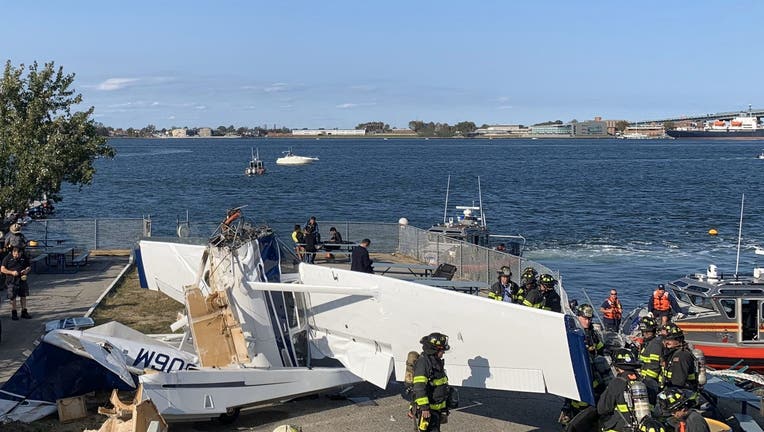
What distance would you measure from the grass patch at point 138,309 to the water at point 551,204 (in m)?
15.4

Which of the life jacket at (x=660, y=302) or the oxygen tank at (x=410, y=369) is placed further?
the life jacket at (x=660, y=302)

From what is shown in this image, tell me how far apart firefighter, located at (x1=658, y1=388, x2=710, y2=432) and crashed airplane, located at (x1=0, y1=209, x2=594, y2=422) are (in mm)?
1018

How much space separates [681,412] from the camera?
8.01m

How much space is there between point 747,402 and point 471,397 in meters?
4.06

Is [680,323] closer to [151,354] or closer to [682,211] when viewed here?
[151,354]

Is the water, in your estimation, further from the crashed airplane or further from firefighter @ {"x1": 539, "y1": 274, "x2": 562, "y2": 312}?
the crashed airplane

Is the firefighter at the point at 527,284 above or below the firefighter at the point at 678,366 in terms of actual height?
above

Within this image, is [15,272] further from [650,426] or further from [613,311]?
[613,311]

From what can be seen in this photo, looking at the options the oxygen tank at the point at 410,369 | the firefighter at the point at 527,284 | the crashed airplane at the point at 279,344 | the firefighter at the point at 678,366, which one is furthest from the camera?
the firefighter at the point at 527,284

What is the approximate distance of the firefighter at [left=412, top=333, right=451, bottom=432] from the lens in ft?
30.2

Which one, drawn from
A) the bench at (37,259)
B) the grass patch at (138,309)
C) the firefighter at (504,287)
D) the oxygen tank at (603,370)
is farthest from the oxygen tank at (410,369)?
the bench at (37,259)

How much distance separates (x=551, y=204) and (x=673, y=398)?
59373 mm

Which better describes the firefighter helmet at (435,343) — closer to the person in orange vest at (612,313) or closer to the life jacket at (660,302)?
the life jacket at (660,302)

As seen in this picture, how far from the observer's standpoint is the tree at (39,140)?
901 inches
